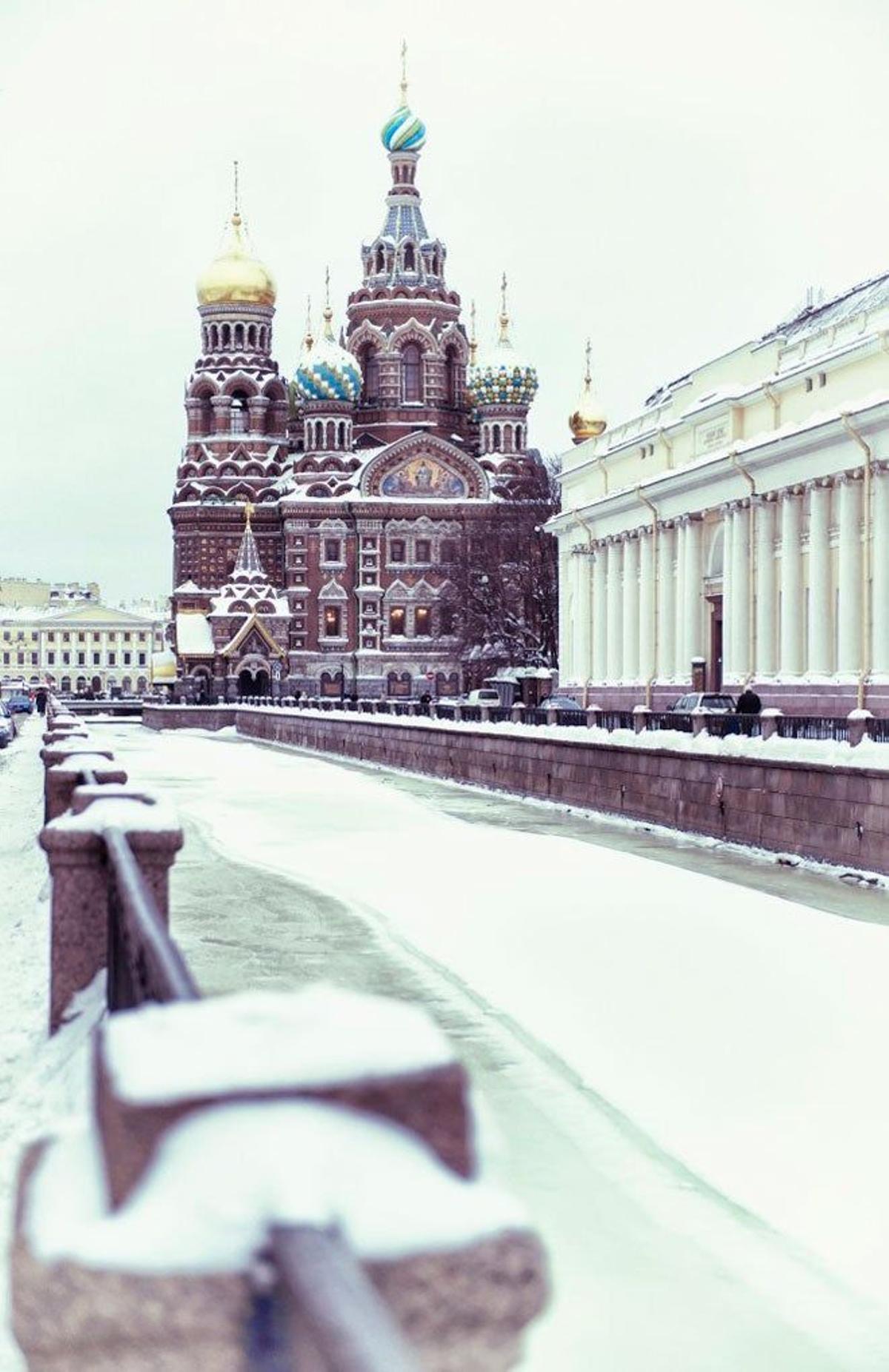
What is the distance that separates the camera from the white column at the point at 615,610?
56.7 m

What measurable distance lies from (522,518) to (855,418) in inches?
2171

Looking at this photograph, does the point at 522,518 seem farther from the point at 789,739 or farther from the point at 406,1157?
the point at 406,1157

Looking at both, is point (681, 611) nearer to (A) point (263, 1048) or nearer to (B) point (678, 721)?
(B) point (678, 721)

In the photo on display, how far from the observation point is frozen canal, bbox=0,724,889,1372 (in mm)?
5992

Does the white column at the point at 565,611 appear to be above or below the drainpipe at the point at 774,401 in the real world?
below

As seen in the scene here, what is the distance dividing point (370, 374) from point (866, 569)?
65.3 meters

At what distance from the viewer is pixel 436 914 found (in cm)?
1541

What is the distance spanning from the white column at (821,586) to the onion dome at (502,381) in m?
59.8

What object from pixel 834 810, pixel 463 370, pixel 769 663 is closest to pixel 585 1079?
pixel 834 810

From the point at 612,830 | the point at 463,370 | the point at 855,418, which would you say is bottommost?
the point at 612,830

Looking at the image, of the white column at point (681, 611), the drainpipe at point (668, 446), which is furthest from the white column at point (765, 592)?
the drainpipe at point (668, 446)

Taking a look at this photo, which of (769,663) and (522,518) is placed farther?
(522,518)

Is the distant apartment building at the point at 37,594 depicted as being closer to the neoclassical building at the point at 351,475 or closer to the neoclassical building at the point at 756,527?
the neoclassical building at the point at 351,475

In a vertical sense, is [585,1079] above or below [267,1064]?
below
